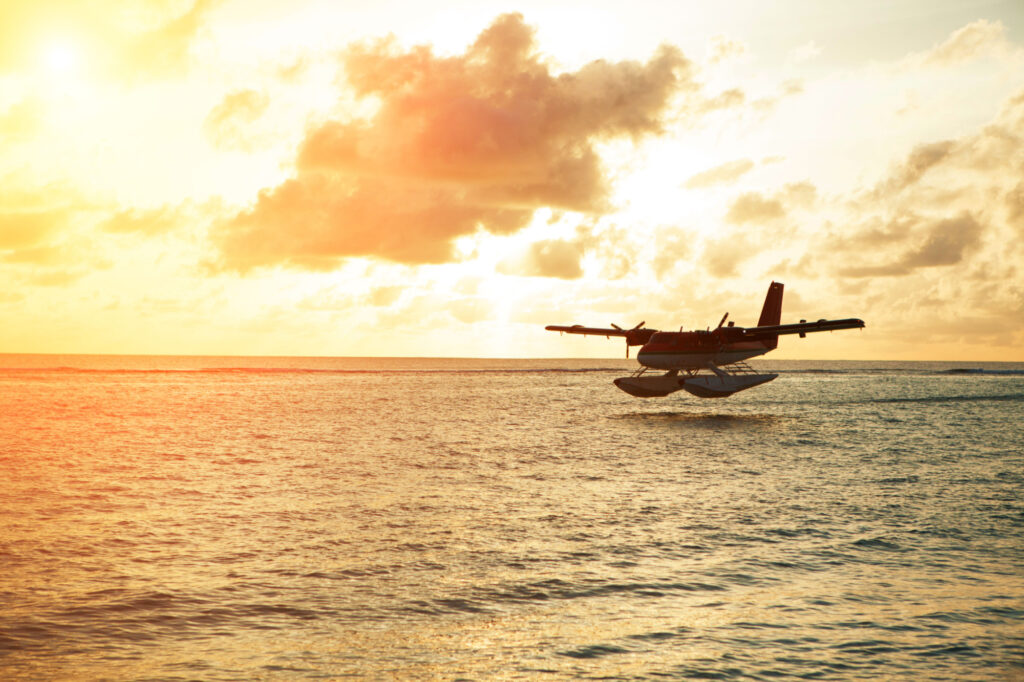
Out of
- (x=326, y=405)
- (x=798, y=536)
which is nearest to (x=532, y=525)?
(x=798, y=536)

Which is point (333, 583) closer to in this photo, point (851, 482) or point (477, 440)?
point (851, 482)

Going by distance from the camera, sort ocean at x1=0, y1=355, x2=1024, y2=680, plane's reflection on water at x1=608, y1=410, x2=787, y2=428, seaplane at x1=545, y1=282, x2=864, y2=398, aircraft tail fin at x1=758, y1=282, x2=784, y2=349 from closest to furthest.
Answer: ocean at x1=0, y1=355, x2=1024, y2=680
plane's reflection on water at x1=608, y1=410, x2=787, y2=428
seaplane at x1=545, y1=282, x2=864, y2=398
aircraft tail fin at x1=758, y1=282, x2=784, y2=349

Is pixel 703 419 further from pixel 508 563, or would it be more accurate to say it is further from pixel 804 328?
pixel 508 563

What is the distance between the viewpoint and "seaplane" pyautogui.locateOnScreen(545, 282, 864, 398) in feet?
144

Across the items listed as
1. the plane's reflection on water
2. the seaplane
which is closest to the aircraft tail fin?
the seaplane

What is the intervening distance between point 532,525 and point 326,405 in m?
41.5

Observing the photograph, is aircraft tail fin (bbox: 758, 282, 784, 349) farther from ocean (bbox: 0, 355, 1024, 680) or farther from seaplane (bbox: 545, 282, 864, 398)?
ocean (bbox: 0, 355, 1024, 680)

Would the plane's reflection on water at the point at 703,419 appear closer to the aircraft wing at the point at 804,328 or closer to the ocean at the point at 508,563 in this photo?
the aircraft wing at the point at 804,328

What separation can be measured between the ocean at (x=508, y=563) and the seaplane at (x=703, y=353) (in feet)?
54.2

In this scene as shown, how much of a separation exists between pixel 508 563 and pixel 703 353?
1379 inches

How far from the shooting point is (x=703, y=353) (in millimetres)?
44719

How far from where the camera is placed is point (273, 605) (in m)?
9.59

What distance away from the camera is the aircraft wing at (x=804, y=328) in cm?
4222

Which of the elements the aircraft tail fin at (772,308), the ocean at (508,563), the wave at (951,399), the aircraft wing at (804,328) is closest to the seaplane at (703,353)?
the aircraft wing at (804,328)
